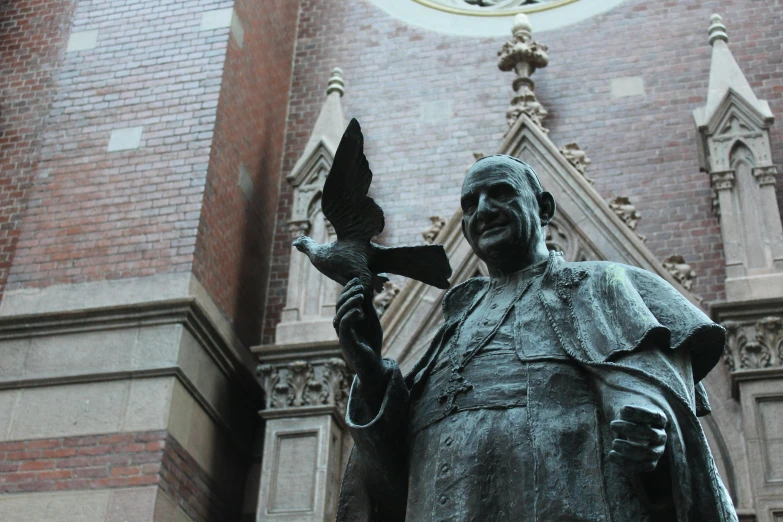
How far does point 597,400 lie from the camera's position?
262cm

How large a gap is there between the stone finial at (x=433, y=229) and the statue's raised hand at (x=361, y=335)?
6330 millimetres

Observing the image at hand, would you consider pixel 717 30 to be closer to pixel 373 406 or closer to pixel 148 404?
pixel 148 404

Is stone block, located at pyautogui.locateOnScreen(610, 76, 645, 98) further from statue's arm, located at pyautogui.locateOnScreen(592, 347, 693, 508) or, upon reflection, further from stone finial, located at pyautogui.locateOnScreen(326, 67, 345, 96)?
statue's arm, located at pyautogui.locateOnScreen(592, 347, 693, 508)

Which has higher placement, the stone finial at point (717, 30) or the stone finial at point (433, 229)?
the stone finial at point (717, 30)

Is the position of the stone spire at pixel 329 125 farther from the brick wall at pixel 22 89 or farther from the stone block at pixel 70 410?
the stone block at pixel 70 410

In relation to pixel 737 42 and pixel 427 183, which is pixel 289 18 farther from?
pixel 737 42

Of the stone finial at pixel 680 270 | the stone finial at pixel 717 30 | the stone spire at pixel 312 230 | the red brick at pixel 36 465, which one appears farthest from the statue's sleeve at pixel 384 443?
the stone finial at pixel 717 30

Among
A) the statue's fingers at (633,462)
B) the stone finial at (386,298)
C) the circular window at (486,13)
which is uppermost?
the circular window at (486,13)

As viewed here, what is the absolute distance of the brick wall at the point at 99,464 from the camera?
746 centimetres

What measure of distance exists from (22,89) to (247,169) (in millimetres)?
2528

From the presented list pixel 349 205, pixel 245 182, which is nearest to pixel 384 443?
pixel 349 205

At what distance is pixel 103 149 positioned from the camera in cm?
923

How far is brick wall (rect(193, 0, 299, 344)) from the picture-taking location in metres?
9.01

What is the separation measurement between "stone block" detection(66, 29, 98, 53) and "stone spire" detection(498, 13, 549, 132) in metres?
3.63
